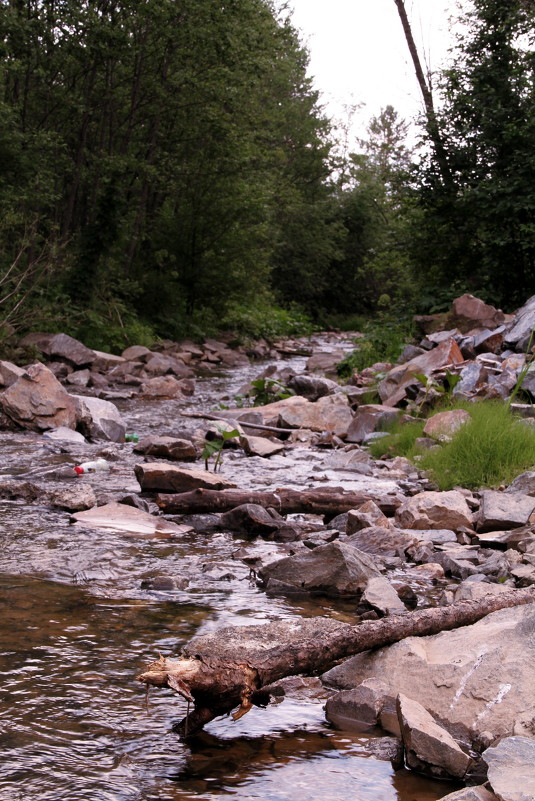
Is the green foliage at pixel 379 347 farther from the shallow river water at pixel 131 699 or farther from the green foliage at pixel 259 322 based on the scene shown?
the shallow river water at pixel 131 699

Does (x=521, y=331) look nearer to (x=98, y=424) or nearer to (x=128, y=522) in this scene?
(x=98, y=424)

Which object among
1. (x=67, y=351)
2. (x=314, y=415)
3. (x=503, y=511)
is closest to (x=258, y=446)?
(x=314, y=415)

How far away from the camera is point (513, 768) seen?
219cm

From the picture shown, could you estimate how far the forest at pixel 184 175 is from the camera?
17.1 meters

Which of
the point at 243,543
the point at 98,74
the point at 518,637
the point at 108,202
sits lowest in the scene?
the point at 243,543

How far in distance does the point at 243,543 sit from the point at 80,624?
1.97 meters

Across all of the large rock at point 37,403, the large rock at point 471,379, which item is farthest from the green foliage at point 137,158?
the large rock at point 471,379

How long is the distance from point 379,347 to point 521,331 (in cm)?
534

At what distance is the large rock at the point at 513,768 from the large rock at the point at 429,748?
16cm

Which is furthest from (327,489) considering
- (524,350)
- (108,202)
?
(108,202)

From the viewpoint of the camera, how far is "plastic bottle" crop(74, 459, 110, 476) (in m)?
7.62

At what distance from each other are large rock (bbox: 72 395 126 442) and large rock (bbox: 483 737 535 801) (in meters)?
8.08

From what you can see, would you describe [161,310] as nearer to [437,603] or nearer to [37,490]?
[37,490]

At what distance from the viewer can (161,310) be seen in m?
24.0
